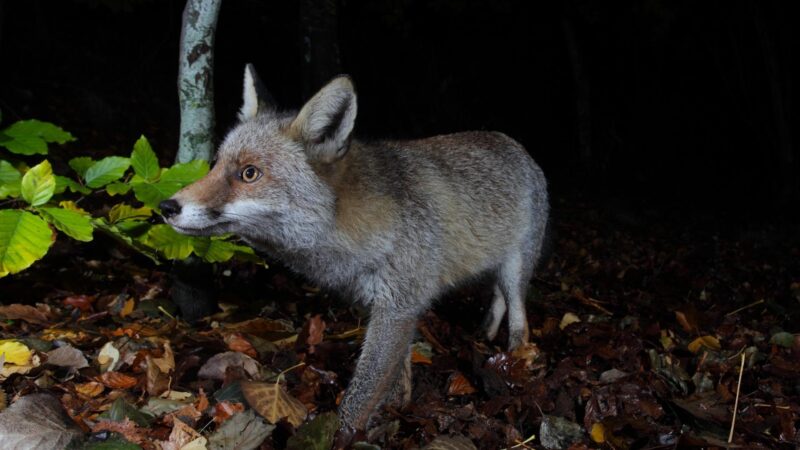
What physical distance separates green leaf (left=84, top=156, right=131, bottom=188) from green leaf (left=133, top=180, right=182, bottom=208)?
0.31 ft

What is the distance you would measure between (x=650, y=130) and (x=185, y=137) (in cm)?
1848

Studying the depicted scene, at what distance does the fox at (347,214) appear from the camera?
9.05 ft

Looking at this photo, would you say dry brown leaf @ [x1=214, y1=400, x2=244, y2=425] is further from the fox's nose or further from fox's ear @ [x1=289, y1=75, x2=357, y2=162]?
fox's ear @ [x1=289, y1=75, x2=357, y2=162]

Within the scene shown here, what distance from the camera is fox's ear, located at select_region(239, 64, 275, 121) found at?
3354 mm

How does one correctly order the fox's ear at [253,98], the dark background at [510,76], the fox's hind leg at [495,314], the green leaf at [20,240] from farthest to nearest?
1. the dark background at [510,76]
2. the fox's hind leg at [495,314]
3. the fox's ear at [253,98]
4. the green leaf at [20,240]

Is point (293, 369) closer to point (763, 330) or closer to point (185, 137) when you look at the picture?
point (185, 137)

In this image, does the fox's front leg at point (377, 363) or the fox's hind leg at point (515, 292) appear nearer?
the fox's front leg at point (377, 363)

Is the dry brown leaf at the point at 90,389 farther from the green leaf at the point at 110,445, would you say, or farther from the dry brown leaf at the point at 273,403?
the dry brown leaf at the point at 273,403

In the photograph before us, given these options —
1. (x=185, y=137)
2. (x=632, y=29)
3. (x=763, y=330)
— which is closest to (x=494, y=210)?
(x=185, y=137)

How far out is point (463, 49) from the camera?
16984 mm

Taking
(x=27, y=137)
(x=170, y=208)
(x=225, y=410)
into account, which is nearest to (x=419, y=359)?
(x=225, y=410)

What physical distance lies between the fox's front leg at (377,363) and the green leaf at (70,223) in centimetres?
128

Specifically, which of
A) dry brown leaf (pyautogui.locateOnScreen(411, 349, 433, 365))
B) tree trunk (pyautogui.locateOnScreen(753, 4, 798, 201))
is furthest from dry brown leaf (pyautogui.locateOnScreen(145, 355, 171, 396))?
tree trunk (pyautogui.locateOnScreen(753, 4, 798, 201))

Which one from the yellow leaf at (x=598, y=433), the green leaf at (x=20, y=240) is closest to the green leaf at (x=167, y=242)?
the green leaf at (x=20, y=240)
